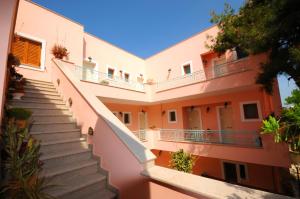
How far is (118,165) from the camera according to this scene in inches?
109

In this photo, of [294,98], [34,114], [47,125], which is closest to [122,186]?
[47,125]

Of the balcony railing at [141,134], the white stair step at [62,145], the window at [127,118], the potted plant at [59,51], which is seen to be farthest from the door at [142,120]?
the white stair step at [62,145]

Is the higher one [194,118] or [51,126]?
[194,118]

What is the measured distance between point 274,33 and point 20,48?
9174 mm

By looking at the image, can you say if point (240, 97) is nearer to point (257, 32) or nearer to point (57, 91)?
point (257, 32)

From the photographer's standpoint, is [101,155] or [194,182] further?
[101,155]

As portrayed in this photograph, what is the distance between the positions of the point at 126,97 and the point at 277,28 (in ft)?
22.7

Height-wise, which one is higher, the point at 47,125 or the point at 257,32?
the point at 257,32

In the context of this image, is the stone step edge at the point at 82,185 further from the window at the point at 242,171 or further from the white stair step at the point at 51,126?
the window at the point at 242,171

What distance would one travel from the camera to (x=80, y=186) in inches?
101

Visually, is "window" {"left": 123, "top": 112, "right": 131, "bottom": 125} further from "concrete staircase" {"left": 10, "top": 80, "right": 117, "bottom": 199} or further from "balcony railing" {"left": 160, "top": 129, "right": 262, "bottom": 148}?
"concrete staircase" {"left": 10, "top": 80, "right": 117, "bottom": 199}

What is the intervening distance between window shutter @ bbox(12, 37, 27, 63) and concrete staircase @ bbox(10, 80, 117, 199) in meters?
2.83

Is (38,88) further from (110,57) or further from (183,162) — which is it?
(183,162)

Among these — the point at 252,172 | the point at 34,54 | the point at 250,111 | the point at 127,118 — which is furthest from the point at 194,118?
the point at 34,54
